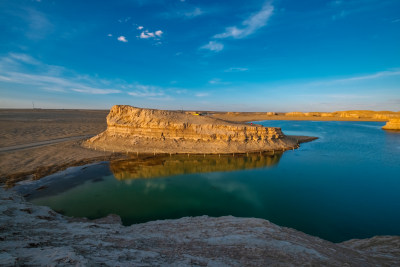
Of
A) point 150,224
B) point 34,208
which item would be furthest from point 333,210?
point 34,208

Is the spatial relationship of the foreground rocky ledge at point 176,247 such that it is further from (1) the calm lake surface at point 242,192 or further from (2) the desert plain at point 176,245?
(1) the calm lake surface at point 242,192

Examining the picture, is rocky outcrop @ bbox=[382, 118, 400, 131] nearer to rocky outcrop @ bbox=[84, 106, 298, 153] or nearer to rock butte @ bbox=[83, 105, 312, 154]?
rock butte @ bbox=[83, 105, 312, 154]

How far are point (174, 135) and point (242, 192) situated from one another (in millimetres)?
15504

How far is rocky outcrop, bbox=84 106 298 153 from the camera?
26422 mm

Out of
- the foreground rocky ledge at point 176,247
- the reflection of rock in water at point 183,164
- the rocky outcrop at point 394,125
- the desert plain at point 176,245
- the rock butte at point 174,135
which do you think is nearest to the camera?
the foreground rocky ledge at point 176,247

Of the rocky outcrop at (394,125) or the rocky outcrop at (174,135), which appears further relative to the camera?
the rocky outcrop at (394,125)

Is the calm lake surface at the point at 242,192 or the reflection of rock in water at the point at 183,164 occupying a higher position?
the reflection of rock in water at the point at 183,164

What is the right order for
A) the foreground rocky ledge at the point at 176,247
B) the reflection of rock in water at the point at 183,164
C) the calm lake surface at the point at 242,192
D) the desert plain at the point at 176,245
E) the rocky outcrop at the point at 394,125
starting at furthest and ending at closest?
the rocky outcrop at the point at 394,125, the reflection of rock in water at the point at 183,164, the calm lake surface at the point at 242,192, the desert plain at the point at 176,245, the foreground rocky ledge at the point at 176,247

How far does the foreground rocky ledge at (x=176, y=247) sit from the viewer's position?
4250 millimetres

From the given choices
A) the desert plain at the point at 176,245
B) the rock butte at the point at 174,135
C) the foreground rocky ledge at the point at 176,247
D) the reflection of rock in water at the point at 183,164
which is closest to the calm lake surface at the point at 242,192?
the reflection of rock in water at the point at 183,164

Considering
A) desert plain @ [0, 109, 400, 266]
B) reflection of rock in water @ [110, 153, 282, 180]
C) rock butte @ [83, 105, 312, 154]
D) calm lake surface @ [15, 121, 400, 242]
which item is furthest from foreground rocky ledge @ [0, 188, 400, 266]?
rock butte @ [83, 105, 312, 154]

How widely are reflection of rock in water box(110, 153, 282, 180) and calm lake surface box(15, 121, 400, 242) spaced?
11 centimetres

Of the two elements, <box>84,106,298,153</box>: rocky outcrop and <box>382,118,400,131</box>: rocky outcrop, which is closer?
<box>84,106,298,153</box>: rocky outcrop

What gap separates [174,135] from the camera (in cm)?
2758
